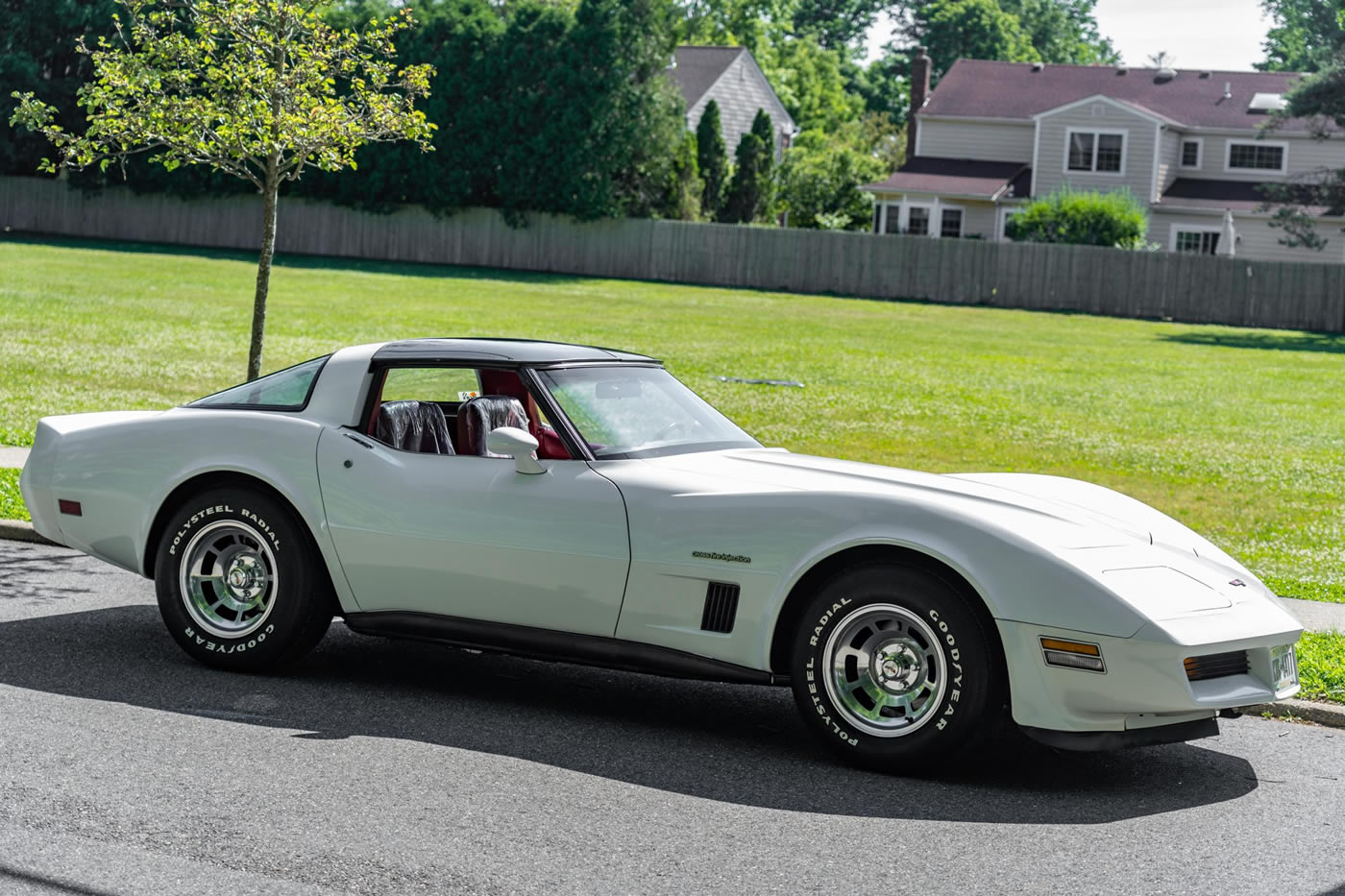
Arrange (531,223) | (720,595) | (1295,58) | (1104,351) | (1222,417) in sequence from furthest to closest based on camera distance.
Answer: (1295,58), (531,223), (1104,351), (1222,417), (720,595)

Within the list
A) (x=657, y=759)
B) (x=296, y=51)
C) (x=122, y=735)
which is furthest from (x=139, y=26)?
(x=657, y=759)

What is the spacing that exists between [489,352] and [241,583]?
146cm

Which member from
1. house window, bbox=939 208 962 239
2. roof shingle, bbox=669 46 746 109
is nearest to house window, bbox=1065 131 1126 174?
house window, bbox=939 208 962 239

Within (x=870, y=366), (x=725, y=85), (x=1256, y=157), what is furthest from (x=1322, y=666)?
(x=725, y=85)

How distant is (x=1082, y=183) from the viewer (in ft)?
176

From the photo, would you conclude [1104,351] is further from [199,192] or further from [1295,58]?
[1295,58]

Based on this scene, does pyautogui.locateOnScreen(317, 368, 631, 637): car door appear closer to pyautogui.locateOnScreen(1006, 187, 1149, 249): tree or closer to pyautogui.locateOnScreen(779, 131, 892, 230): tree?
pyautogui.locateOnScreen(1006, 187, 1149, 249): tree

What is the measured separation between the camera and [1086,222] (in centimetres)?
4678

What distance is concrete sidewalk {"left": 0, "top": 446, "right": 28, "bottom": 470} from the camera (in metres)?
12.2

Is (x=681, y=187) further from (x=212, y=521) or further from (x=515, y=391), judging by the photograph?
(x=212, y=521)

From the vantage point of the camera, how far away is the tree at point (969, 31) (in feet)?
342

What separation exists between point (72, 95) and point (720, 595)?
53.0 metres

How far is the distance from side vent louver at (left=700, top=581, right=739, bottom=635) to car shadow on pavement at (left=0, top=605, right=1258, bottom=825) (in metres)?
0.49

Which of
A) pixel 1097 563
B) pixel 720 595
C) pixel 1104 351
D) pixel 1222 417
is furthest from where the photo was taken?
pixel 1104 351
